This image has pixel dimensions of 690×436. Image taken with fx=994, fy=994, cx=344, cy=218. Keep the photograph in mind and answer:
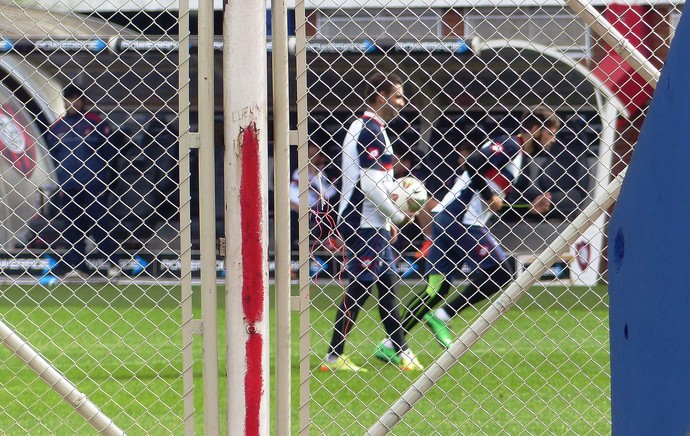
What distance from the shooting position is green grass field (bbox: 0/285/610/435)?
477cm

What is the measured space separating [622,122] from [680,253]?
32.0 ft

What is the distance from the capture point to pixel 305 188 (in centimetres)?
304

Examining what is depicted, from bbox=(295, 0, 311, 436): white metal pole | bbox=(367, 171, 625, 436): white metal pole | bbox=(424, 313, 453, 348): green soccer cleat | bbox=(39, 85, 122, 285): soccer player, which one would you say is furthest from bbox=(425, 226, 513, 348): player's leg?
bbox=(39, 85, 122, 285): soccer player

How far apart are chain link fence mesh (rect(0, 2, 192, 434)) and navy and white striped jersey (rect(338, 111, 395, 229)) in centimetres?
107

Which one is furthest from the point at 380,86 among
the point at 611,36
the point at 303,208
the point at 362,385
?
the point at 303,208

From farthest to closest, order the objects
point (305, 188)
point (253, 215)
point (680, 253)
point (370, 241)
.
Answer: point (370, 241) < point (305, 188) < point (253, 215) < point (680, 253)

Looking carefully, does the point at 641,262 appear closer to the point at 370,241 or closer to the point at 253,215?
the point at 253,215

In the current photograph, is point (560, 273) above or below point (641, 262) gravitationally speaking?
below

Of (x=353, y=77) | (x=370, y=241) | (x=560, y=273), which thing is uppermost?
(x=353, y=77)

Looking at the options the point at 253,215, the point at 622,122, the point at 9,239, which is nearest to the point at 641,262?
the point at 253,215

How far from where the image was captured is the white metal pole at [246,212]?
2750 millimetres

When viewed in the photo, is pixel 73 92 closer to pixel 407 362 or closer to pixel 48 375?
pixel 407 362

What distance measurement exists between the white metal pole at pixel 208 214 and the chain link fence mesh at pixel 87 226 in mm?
1857

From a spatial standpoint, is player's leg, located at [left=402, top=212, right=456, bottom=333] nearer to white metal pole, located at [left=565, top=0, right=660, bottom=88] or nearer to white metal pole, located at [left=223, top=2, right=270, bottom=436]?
white metal pole, located at [left=565, top=0, right=660, bottom=88]
